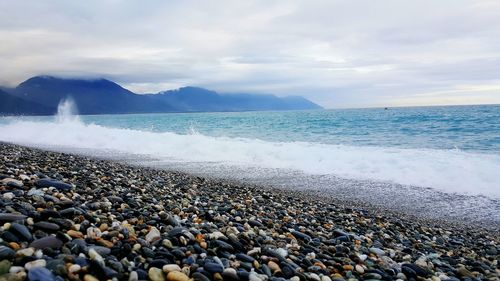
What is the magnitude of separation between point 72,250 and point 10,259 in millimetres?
465

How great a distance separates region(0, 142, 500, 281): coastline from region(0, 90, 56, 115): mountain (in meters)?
175

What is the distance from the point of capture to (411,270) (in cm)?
424

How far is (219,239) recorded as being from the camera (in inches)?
164

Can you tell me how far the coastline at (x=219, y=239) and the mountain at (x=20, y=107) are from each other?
17506 centimetres

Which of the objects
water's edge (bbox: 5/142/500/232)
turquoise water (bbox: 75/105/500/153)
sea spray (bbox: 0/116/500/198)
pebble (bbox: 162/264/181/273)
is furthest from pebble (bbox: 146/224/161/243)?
turquoise water (bbox: 75/105/500/153)

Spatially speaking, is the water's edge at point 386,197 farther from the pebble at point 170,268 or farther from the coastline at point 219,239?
the pebble at point 170,268

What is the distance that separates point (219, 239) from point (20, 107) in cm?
19301

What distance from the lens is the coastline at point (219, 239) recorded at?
10.6 ft

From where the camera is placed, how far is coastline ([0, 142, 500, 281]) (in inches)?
127

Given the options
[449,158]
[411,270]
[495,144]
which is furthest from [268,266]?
[495,144]

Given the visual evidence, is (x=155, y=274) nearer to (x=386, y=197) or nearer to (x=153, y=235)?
(x=153, y=235)

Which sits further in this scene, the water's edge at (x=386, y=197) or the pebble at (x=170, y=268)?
the water's edge at (x=386, y=197)

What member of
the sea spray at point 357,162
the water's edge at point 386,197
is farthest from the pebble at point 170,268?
the sea spray at point 357,162

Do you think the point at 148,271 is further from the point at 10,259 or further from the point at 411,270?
the point at 411,270
